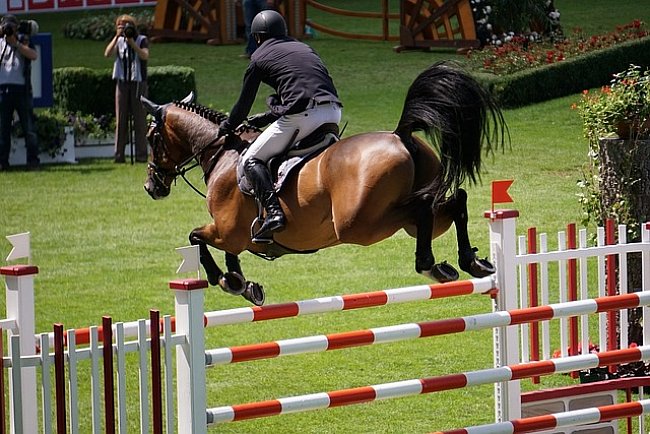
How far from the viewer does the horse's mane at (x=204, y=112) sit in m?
9.02

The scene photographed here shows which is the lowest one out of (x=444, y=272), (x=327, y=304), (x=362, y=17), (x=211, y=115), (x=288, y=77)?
(x=327, y=304)

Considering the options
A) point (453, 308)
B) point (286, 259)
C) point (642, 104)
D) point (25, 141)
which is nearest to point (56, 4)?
point (25, 141)

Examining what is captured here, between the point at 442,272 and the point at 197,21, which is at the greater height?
the point at 197,21

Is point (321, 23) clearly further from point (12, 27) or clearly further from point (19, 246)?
point (19, 246)

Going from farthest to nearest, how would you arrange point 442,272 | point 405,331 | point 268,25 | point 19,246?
point 268,25 < point 442,272 < point 405,331 < point 19,246

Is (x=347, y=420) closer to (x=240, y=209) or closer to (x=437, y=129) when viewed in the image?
(x=240, y=209)

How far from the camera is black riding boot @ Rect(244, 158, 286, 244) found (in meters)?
8.15

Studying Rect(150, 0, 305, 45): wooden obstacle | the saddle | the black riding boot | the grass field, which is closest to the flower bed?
the grass field

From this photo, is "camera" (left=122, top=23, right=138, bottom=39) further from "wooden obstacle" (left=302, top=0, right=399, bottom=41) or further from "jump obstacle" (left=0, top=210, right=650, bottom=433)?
"jump obstacle" (left=0, top=210, right=650, bottom=433)

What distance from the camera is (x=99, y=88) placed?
19.7 metres

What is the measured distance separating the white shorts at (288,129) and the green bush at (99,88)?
11.5 metres

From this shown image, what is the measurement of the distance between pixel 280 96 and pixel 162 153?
110 cm

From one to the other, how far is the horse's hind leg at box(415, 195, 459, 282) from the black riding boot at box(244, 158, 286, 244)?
1072 mm

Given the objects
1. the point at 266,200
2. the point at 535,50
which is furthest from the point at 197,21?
the point at 266,200
